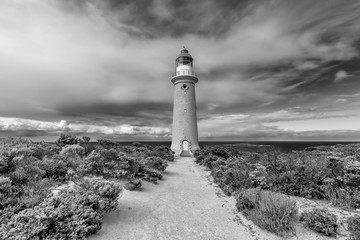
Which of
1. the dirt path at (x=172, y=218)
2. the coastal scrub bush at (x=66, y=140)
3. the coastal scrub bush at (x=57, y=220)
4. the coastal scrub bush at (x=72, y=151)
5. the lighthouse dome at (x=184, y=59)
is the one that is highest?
the lighthouse dome at (x=184, y=59)

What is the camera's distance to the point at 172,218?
219 inches

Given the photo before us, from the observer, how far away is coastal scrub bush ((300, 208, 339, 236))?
14.0 ft

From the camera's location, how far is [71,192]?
4.81m

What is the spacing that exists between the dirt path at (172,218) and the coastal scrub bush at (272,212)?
1.67ft

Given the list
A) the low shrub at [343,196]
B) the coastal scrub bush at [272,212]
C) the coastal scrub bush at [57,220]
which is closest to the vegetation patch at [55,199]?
the coastal scrub bush at [57,220]

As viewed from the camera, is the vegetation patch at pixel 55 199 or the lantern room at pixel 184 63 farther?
the lantern room at pixel 184 63

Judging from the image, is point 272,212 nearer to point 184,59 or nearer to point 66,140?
point 66,140

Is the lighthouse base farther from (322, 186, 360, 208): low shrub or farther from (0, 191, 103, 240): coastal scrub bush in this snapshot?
(0, 191, 103, 240): coastal scrub bush

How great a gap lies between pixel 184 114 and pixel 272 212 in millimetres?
20594

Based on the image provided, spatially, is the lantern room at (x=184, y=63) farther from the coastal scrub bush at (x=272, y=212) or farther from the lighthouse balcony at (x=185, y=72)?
the coastal scrub bush at (x=272, y=212)

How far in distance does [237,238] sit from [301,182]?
461 cm

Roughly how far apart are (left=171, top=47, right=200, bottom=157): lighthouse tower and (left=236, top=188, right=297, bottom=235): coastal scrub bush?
62.3ft

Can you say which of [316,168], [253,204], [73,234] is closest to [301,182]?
[316,168]

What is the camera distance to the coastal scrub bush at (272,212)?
180 inches
